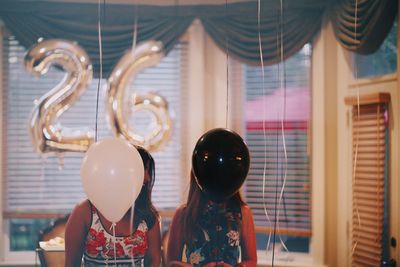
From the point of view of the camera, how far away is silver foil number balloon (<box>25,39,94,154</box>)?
2.76 m

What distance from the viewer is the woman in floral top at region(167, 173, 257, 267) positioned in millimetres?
2182

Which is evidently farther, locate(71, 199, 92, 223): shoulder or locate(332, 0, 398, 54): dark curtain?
locate(332, 0, 398, 54): dark curtain

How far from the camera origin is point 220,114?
345cm

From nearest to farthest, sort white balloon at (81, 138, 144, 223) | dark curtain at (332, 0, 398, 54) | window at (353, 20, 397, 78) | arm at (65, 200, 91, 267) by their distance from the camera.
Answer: white balloon at (81, 138, 144, 223) < arm at (65, 200, 91, 267) < dark curtain at (332, 0, 398, 54) < window at (353, 20, 397, 78)

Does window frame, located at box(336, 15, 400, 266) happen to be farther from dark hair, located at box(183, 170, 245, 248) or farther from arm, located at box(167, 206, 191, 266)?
arm, located at box(167, 206, 191, 266)

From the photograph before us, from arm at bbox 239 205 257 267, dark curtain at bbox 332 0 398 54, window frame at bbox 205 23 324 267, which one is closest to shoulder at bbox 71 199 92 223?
arm at bbox 239 205 257 267

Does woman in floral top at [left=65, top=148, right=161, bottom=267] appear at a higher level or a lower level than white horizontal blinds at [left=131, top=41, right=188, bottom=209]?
lower

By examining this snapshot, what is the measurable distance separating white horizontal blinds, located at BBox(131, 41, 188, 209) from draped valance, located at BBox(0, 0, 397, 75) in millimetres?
207

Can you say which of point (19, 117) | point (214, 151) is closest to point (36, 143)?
point (19, 117)

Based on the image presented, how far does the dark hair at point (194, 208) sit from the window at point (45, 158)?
3.87 ft

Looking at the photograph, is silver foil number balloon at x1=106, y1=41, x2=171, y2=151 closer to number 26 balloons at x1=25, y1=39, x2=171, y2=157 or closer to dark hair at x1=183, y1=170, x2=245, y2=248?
number 26 balloons at x1=25, y1=39, x2=171, y2=157

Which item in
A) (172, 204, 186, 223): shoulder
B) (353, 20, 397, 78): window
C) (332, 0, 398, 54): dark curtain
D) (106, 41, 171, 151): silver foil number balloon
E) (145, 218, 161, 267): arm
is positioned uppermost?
(332, 0, 398, 54): dark curtain

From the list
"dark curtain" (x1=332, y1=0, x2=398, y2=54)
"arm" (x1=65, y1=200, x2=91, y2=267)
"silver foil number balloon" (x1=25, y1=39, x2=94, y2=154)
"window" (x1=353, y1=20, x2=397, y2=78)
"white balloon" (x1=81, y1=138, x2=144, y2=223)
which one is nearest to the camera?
"white balloon" (x1=81, y1=138, x2=144, y2=223)

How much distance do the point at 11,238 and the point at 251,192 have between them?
165cm
